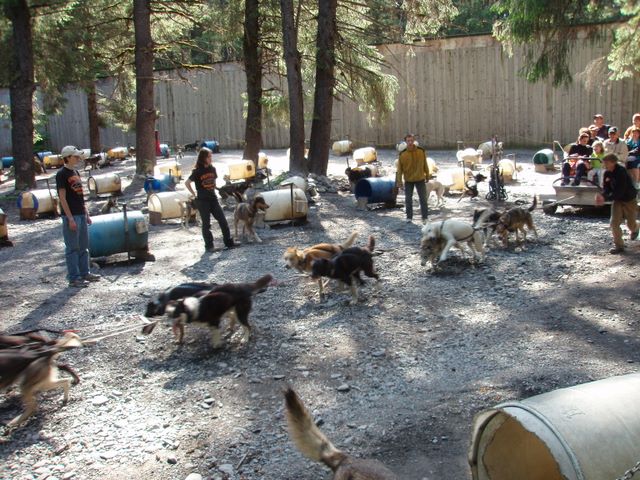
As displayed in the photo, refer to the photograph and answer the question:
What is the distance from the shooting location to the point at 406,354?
696 cm

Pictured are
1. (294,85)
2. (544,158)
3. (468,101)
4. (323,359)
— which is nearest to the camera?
(323,359)

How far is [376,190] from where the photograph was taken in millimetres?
15914

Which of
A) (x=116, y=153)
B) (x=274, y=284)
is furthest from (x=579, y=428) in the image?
(x=116, y=153)

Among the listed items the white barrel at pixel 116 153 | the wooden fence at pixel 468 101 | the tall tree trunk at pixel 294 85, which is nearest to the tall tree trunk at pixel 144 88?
the wooden fence at pixel 468 101

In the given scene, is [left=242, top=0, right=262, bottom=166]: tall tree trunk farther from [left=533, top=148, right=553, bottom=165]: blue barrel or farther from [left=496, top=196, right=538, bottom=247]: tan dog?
[left=496, top=196, right=538, bottom=247]: tan dog

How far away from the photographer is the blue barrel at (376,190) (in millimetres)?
15930

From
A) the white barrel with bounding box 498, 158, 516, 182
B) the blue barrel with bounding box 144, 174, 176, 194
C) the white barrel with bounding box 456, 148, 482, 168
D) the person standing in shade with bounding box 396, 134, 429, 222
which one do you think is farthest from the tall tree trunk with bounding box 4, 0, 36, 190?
the white barrel with bounding box 498, 158, 516, 182

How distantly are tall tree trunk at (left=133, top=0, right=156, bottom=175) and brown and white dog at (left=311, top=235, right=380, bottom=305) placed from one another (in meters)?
14.6

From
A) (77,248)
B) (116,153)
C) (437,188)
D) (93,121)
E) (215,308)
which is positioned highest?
(93,121)

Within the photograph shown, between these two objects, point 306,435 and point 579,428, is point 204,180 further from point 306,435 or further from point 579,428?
point 579,428

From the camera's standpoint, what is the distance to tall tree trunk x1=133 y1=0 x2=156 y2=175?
826 inches

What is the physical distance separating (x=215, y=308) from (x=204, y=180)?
16.2ft

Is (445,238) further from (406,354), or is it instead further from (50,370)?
(50,370)

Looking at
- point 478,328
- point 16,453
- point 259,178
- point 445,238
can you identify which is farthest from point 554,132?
point 16,453
